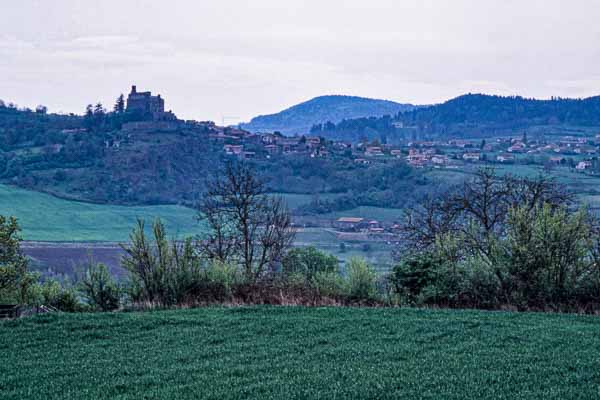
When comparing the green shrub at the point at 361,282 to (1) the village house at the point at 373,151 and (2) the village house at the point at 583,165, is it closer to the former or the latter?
(2) the village house at the point at 583,165

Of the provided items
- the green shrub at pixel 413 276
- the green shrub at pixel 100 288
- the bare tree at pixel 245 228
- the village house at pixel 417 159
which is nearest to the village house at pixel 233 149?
the village house at pixel 417 159

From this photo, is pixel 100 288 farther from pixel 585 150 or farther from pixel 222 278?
pixel 585 150

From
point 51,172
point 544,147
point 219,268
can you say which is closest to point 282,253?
point 219,268

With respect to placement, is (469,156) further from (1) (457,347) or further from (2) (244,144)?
(1) (457,347)

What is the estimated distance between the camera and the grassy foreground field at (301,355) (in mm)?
8008

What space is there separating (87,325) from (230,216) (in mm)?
12114

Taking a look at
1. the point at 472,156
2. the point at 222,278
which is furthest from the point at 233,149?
the point at 222,278

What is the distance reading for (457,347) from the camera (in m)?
9.94

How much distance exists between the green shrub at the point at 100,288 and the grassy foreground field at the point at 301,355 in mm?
2909

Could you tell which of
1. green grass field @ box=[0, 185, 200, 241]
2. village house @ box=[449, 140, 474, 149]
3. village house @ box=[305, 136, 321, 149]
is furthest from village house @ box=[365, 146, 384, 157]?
green grass field @ box=[0, 185, 200, 241]

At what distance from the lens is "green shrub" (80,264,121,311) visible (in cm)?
1566

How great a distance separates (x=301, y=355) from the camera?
973 cm

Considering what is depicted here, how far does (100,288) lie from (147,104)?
122771 millimetres

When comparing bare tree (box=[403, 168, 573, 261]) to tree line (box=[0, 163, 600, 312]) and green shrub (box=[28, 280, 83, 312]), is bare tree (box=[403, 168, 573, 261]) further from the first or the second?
green shrub (box=[28, 280, 83, 312])
